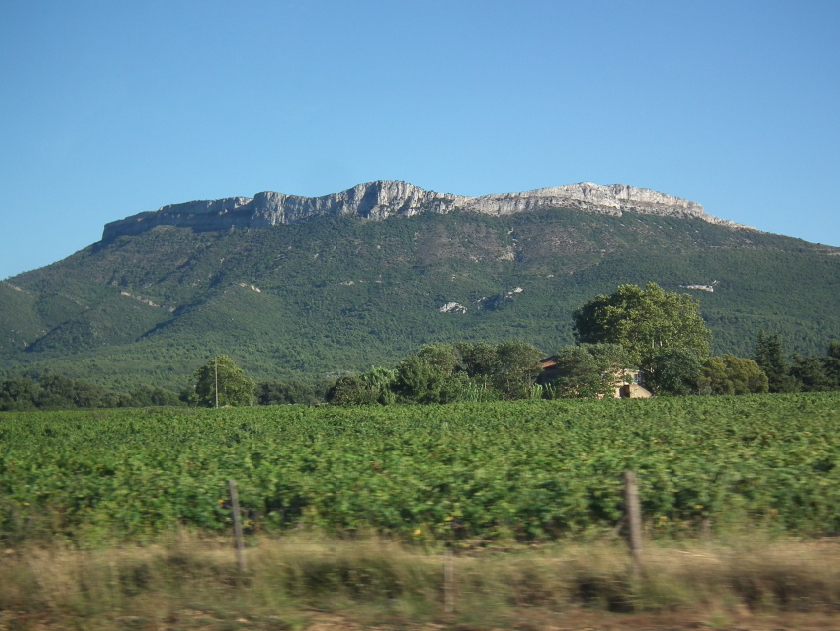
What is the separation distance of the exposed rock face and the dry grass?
15619cm

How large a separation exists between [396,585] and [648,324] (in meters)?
67.1

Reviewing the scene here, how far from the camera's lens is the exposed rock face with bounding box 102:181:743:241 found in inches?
6521

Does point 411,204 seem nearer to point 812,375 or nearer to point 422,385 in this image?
point 812,375

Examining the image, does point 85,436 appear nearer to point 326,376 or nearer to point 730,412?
point 730,412

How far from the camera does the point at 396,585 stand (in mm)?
6613

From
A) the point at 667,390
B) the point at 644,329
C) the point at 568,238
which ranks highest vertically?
the point at 568,238

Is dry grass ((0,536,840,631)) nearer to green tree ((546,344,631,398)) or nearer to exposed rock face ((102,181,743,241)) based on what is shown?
green tree ((546,344,631,398))

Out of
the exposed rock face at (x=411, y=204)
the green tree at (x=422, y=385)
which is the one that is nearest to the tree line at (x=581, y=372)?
the green tree at (x=422, y=385)

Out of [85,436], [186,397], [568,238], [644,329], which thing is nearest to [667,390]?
[644,329]

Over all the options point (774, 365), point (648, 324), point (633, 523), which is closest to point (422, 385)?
point (648, 324)

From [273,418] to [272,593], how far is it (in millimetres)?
31539

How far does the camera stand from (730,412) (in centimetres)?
3066

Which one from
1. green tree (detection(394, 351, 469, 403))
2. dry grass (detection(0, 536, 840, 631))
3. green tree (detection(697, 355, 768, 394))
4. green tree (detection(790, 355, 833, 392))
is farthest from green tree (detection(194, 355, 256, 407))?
dry grass (detection(0, 536, 840, 631))

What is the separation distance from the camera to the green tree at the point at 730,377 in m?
64.1
